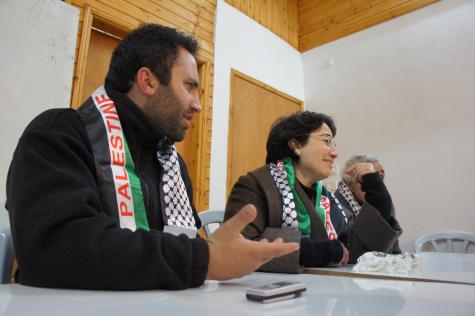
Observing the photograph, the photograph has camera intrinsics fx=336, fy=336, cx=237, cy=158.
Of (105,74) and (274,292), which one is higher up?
(105,74)

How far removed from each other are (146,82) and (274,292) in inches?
31.6

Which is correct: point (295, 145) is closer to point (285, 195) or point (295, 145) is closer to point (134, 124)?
point (285, 195)

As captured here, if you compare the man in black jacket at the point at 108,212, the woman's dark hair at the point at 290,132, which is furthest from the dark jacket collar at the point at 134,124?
the woman's dark hair at the point at 290,132

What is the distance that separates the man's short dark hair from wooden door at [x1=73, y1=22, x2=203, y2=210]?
4.27ft

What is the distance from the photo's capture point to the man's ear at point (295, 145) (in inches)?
62.7

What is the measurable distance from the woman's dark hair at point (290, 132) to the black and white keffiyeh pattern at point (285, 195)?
0.42 ft

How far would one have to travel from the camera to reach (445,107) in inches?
124

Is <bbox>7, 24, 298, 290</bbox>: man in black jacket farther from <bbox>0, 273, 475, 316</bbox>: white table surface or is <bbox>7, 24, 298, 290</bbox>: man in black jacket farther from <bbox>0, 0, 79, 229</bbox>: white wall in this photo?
<bbox>0, 0, 79, 229</bbox>: white wall

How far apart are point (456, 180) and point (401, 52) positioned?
4.71 feet

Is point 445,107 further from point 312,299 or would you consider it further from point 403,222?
point 312,299

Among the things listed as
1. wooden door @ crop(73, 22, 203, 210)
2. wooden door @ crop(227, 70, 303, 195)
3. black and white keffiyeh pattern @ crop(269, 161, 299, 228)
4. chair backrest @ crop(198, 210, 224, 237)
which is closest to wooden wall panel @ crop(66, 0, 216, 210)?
wooden door @ crop(73, 22, 203, 210)

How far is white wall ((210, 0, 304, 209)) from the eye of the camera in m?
3.15

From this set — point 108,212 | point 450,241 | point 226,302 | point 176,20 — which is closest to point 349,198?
point 450,241

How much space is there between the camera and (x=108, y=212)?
31.3 inches
